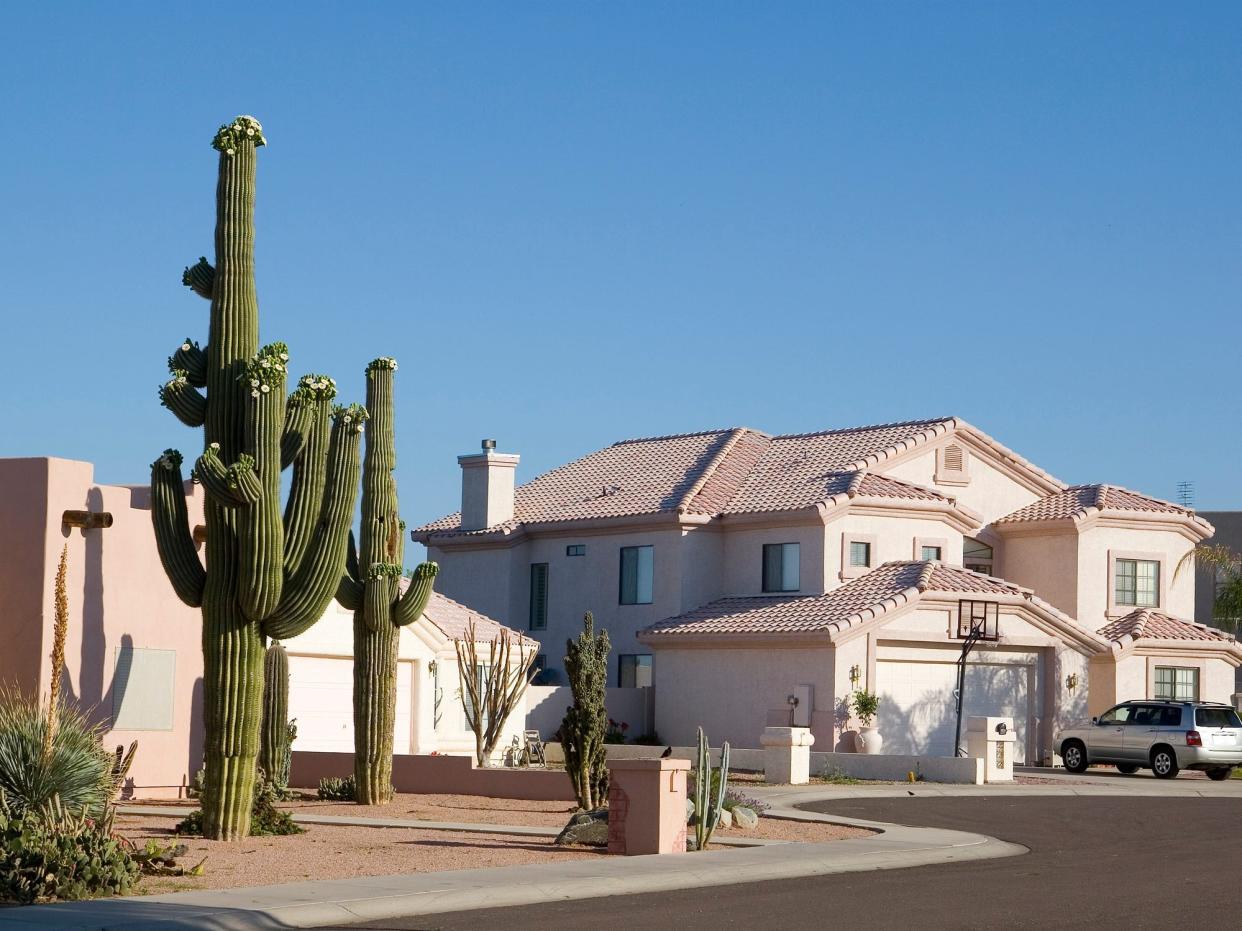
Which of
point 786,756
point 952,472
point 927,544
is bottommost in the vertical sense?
point 786,756

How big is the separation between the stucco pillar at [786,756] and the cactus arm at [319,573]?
14.3 metres

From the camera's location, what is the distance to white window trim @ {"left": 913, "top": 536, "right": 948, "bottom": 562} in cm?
4338

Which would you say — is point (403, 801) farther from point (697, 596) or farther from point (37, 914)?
point (697, 596)

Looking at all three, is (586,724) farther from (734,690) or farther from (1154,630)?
(1154,630)

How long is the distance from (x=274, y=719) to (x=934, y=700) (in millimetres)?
18183

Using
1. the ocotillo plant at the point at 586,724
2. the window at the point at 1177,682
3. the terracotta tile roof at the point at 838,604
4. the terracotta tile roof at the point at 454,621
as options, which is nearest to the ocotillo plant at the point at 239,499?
the ocotillo plant at the point at 586,724

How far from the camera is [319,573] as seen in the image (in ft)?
66.1

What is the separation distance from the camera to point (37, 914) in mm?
14273

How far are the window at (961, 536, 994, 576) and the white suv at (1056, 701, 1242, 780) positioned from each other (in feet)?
27.3

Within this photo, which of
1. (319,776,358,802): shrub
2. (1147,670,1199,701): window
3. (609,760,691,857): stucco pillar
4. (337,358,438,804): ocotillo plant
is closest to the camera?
(609,760,691,857): stucco pillar

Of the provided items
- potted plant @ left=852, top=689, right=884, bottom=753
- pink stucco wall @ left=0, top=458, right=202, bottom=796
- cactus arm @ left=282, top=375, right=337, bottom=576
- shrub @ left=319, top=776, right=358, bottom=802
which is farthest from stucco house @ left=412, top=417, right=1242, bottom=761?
cactus arm @ left=282, top=375, right=337, bottom=576

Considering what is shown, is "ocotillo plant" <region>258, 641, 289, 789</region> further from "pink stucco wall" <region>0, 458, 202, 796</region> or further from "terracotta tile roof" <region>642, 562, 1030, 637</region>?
"terracotta tile roof" <region>642, 562, 1030, 637</region>

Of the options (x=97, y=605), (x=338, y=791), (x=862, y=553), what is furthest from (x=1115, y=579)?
(x=97, y=605)

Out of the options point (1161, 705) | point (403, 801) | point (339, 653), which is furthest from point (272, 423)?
point (1161, 705)
